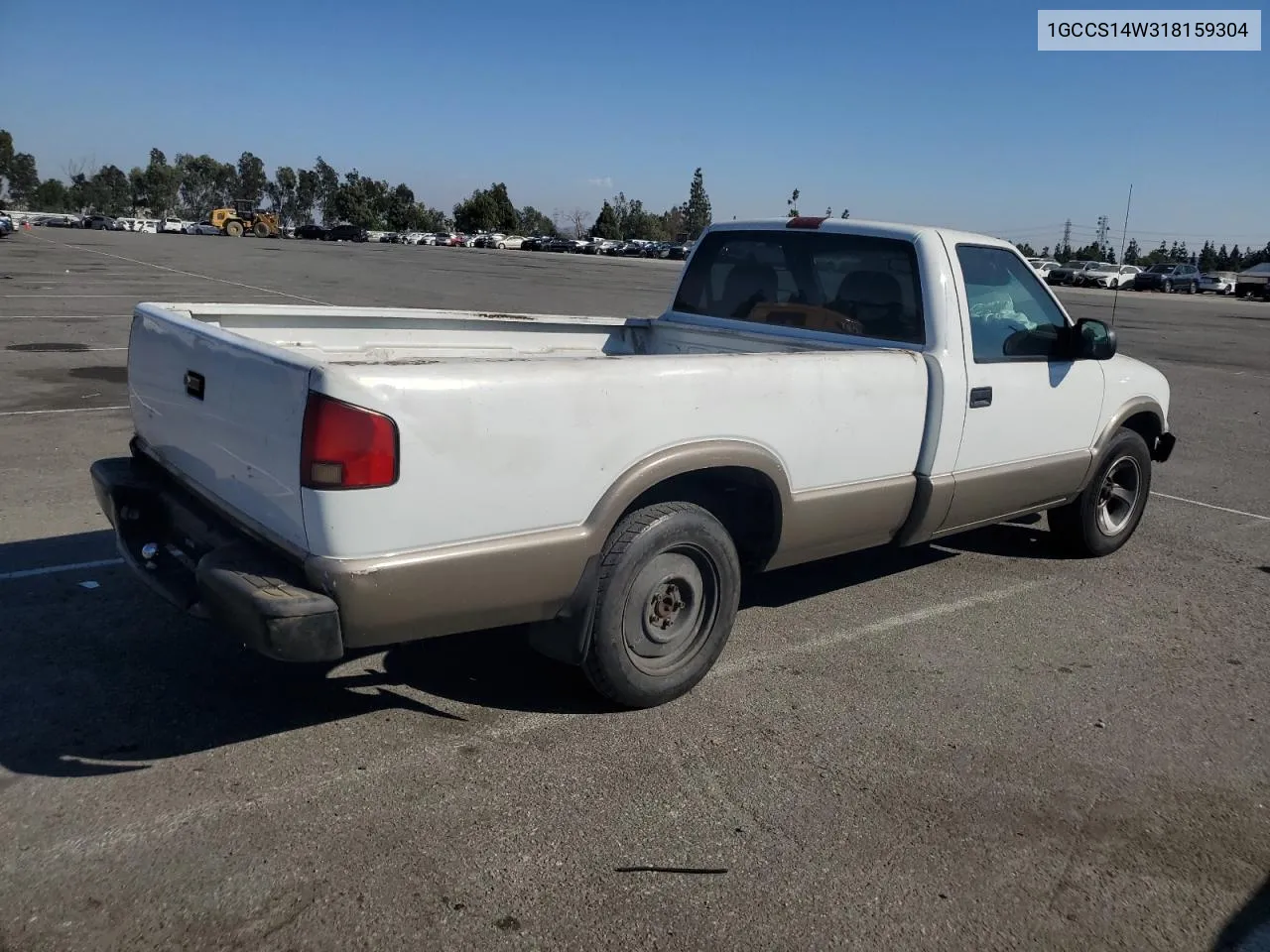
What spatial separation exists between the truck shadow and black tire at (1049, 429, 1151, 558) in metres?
3.41

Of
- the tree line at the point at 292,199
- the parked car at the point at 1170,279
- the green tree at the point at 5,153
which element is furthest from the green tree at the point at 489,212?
the parked car at the point at 1170,279

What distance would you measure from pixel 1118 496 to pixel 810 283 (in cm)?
250

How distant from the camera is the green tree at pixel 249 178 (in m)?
134

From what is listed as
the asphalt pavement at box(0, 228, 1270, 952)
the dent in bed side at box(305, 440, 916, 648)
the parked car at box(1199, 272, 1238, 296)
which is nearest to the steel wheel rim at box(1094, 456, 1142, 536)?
the asphalt pavement at box(0, 228, 1270, 952)

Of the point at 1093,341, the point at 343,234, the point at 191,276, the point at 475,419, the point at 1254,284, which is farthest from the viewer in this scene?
the point at 343,234

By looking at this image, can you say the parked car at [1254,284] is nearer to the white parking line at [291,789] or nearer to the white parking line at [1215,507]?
the white parking line at [1215,507]

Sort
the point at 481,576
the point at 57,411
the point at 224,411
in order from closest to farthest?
the point at 481,576, the point at 224,411, the point at 57,411

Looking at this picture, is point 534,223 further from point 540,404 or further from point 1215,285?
point 540,404

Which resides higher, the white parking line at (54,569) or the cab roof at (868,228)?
the cab roof at (868,228)

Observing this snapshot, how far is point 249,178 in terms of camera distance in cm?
13412

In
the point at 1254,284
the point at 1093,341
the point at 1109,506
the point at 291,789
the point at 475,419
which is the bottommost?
the point at 291,789

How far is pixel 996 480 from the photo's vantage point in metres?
5.17

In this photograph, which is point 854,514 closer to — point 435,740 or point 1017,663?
point 1017,663

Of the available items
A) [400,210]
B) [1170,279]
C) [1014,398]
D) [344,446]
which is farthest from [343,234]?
[344,446]
